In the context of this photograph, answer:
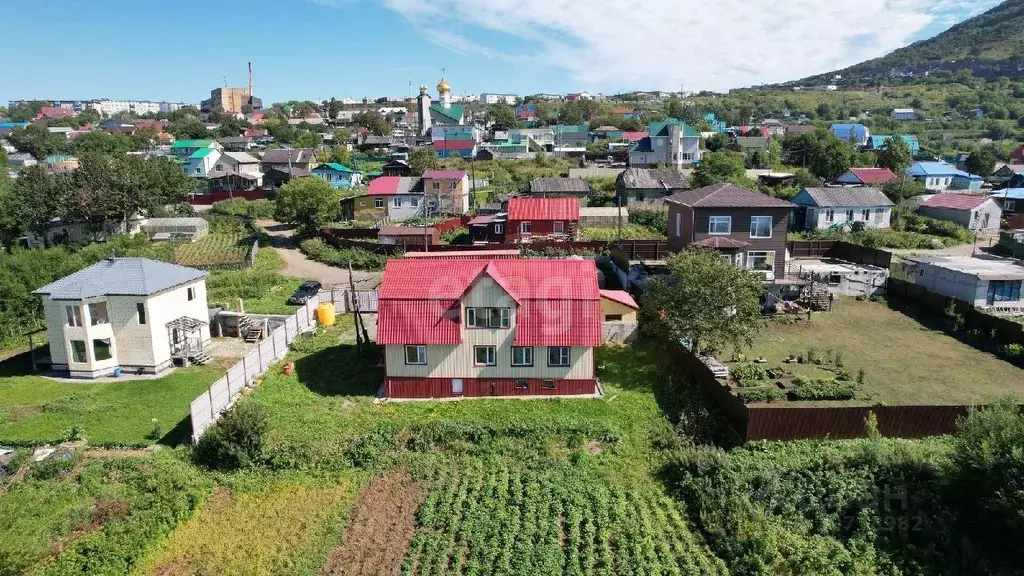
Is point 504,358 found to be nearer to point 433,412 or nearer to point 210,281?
point 433,412

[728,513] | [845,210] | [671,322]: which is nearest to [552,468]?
[728,513]

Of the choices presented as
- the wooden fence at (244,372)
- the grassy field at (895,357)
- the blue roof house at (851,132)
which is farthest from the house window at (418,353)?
the blue roof house at (851,132)

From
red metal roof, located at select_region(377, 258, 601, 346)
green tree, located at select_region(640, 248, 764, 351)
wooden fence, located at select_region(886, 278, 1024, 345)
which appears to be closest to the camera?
red metal roof, located at select_region(377, 258, 601, 346)

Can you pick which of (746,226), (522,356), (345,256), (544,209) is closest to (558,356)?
(522,356)

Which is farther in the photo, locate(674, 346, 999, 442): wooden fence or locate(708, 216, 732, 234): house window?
locate(708, 216, 732, 234): house window

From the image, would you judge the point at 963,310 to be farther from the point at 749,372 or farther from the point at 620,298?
the point at 620,298

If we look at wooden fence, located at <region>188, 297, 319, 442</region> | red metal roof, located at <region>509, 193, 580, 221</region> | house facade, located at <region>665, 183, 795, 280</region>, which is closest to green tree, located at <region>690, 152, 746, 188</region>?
red metal roof, located at <region>509, 193, 580, 221</region>

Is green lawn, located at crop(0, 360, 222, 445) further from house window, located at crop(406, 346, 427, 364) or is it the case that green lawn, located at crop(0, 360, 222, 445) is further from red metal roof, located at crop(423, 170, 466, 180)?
red metal roof, located at crop(423, 170, 466, 180)
